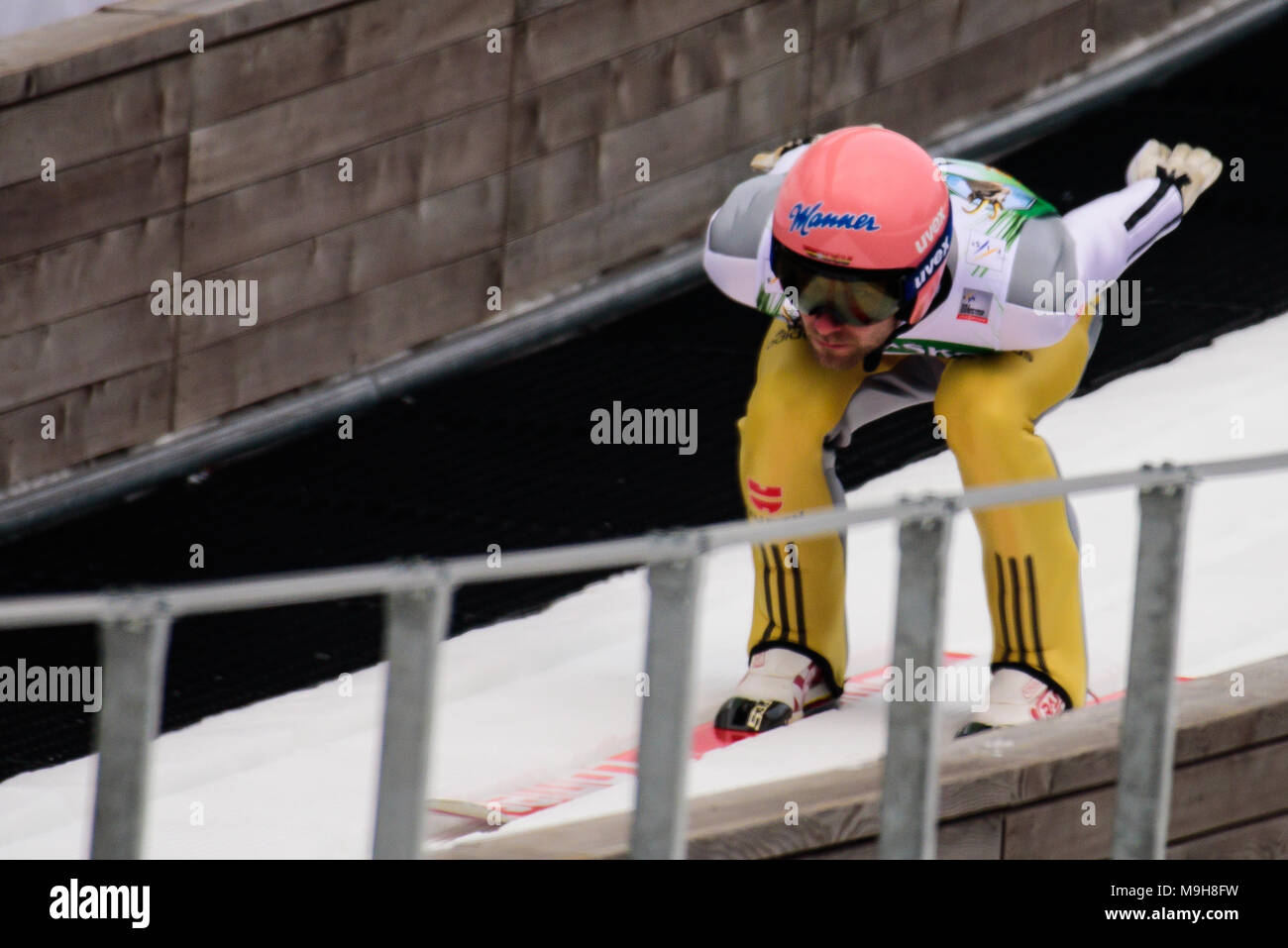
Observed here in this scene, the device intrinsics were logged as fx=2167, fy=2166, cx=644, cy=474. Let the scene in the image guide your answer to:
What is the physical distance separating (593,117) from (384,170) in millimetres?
1038

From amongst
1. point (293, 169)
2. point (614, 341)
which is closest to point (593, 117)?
point (614, 341)

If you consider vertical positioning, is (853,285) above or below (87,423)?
below

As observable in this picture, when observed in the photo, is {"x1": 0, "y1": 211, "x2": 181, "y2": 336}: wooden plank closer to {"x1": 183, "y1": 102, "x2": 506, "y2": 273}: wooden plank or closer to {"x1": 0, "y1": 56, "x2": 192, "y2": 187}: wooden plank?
{"x1": 183, "y1": 102, "x2": 506, "y2": 273}: wooden plank

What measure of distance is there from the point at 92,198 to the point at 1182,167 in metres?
3.82

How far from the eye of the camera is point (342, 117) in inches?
309

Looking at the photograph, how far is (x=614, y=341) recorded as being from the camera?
8664 mm

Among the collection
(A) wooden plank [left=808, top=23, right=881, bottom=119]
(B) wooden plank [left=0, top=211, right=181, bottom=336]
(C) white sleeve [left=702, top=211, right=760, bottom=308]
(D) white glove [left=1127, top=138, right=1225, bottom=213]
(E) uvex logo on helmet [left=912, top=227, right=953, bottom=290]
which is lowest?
A: (E) uvex logo on helmet [left=912, top=227, right=953, bottom=290]

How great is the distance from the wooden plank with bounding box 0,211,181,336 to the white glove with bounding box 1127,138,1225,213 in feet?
12.1

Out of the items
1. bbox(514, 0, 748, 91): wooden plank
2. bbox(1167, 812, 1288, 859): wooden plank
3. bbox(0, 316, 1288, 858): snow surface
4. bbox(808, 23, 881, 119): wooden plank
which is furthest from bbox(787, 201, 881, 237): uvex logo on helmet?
bbox(808, 23, 881, 119): wooden plank

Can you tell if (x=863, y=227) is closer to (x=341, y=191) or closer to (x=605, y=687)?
(x=605, y=687)

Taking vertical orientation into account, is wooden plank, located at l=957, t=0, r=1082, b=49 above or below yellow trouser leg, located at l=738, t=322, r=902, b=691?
above

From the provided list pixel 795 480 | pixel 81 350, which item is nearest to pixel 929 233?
pixel 795 480

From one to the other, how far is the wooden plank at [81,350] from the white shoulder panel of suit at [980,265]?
3.22 m

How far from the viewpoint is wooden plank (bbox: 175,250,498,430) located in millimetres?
7691
